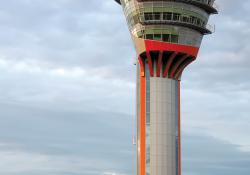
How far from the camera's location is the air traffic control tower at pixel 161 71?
295 ft

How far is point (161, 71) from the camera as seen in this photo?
9188 centimetres

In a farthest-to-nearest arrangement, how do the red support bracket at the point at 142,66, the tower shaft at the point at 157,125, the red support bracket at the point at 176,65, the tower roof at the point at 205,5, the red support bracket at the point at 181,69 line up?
the red support bracket at the point at 181,69 → the red support bracket at the point at 142,66 → the tower roof at the point at 205,5 → the red support bracket at the point at 176,65 → the tower shaft at the point at 157,125

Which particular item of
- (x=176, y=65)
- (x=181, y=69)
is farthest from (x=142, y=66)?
(x=181, y=69)

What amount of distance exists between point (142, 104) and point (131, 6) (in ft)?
56.4

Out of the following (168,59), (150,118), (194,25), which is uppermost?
(194,25)

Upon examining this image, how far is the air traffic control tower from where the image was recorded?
89812mm

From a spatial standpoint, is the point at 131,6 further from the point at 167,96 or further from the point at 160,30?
the point at 167,96

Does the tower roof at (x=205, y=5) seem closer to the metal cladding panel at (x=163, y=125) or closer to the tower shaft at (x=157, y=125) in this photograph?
the tower shaft at (x=157, y=125)

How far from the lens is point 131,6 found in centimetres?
9356

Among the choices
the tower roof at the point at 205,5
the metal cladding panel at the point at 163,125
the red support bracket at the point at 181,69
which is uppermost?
the tower roof at the point at 205,5

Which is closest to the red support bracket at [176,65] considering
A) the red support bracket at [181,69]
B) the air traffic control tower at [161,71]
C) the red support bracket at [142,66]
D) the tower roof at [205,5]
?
the air traffic control tower at [161,71]

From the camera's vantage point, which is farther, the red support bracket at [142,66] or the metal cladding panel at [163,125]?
the red support bracket at [142,66]

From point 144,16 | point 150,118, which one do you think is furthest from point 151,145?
point 144,16

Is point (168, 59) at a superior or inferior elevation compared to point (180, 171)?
superior
